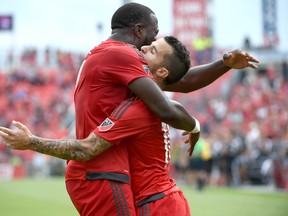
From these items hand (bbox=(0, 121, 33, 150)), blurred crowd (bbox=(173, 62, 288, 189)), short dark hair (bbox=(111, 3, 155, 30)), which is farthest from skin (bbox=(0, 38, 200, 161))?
blurred crowd (bbox=(173, 62, 288, 189))

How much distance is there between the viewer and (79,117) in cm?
467

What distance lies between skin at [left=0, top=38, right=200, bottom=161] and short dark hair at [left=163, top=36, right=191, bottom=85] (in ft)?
0.10

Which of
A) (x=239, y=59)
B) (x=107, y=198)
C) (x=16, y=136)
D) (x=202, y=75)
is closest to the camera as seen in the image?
(x=16, y=136)

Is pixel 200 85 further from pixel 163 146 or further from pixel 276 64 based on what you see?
pixel 276 64

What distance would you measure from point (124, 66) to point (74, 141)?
0.63 m

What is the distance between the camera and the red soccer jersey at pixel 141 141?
450cm

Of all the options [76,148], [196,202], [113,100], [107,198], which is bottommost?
[196,202]

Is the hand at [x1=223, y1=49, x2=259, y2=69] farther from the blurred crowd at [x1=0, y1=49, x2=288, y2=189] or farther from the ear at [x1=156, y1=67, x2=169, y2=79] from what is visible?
the blurred crowd at [x1=0, y1=49, x2=288, y2=189]

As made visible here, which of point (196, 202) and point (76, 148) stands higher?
point (76, 148)

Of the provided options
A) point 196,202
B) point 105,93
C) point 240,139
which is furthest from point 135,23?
point 240,139

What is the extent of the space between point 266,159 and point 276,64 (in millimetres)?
15334

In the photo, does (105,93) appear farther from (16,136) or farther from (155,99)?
(16,136)

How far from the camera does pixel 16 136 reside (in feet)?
14.0

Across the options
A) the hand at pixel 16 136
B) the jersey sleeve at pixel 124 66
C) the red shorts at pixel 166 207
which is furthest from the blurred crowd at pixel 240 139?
the hand at pixel 16 136
